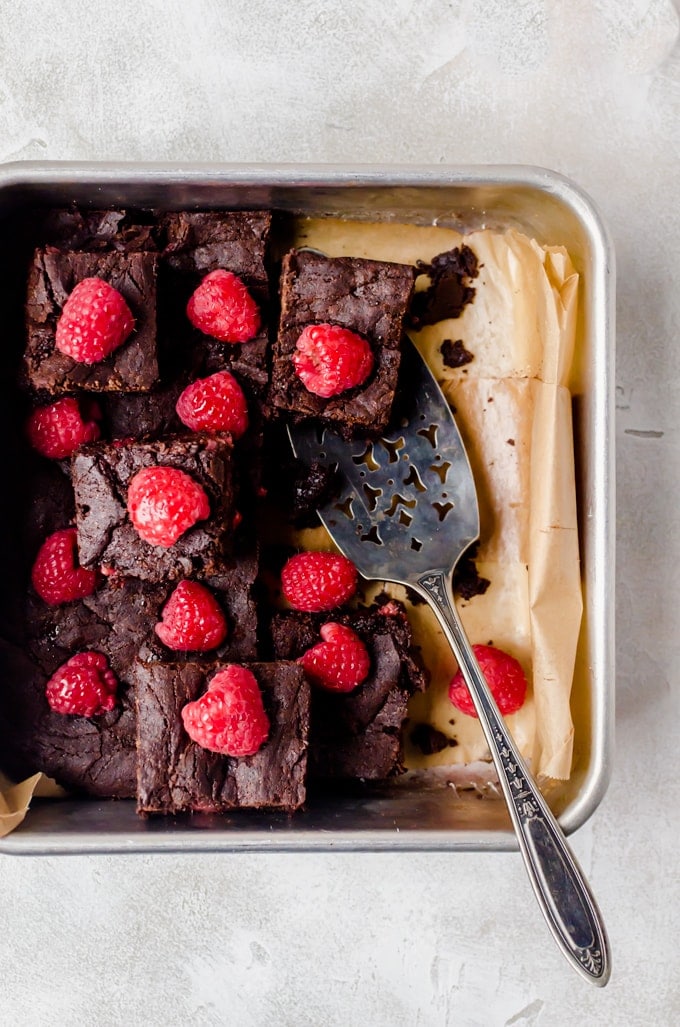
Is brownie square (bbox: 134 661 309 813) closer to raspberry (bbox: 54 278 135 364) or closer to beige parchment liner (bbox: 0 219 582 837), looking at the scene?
beige parchment liner (bbox: 0 219 582 837)

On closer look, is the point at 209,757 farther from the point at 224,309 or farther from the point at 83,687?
the point at 224,309

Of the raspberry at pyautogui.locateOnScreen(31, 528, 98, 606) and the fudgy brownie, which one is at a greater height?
the raspberry at pyautogui.locateOnScreen(31, 528, 98, 606)

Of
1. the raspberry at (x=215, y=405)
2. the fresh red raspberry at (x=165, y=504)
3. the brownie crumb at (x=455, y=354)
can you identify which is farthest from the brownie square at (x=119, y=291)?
the brownie crumb at (x=455, y=354)

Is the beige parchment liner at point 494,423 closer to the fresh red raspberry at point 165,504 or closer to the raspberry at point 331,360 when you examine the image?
the raspberry at point 331,360

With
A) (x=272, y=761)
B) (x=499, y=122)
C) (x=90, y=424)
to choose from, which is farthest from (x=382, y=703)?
(x=499, y=122)

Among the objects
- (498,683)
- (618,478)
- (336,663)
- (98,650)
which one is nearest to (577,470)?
(618,478)

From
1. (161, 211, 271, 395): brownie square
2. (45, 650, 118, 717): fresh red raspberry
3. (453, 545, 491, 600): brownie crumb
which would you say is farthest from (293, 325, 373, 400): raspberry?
(45, 650, 118, 717): fresh red raspberry

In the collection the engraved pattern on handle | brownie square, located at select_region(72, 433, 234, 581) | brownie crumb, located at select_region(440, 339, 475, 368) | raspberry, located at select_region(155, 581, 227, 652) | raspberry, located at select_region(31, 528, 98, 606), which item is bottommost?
the engraved pattern on handle
